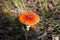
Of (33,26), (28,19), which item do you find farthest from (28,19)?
(33,26)

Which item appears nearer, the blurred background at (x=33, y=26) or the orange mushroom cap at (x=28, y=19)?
the orange mushroom cap at (x=28, y=19)

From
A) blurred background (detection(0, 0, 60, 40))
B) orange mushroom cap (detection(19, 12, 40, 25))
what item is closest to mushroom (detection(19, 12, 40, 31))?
orange mushroom cap (detection(19, 12, 40, 25))

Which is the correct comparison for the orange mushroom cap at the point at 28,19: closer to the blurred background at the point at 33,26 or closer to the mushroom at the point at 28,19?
the mushroom at the point at 28,19

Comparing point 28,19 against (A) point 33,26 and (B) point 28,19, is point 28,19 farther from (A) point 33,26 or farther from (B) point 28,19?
(A) point 33,26

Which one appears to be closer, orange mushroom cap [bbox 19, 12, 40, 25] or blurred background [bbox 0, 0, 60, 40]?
orange mushroom cap [bbox 19, 12, 40, 25]

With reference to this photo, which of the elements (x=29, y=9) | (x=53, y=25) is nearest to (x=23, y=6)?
(x=29, y=9)

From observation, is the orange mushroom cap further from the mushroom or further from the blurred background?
the blurred background

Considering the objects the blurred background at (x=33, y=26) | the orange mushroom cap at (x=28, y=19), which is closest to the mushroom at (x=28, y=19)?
the orange mushroom cap at (x=28, y=19)

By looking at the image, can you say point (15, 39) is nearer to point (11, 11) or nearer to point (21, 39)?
point (21, 39)
